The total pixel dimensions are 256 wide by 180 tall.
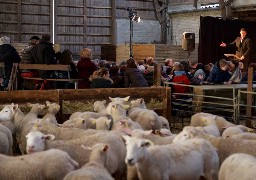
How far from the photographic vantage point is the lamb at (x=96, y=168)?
416 cm

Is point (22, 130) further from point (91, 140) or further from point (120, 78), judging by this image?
point (120, 78)

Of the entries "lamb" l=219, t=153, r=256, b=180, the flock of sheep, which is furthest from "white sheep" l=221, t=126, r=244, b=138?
"lamb" l=219, t=153, r=256, b=180

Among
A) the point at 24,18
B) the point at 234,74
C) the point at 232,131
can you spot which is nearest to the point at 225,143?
the point at 232,131

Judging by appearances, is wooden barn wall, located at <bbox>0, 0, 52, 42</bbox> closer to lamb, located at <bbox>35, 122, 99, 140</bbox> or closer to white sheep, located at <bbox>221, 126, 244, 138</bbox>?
lamb, located at <bbox>35, 122, 99, 140</bbox>

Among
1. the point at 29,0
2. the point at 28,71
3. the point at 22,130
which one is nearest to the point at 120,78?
the point at 28,71

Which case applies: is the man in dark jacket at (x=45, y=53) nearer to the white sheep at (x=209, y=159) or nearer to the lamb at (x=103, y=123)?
the lamb at (x=103, y=123)

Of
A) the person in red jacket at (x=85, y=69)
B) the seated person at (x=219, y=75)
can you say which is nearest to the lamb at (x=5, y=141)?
the person in red jacket at (x=85, y=69)

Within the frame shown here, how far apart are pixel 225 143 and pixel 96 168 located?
1.77 meters

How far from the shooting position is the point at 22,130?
22.4 ft

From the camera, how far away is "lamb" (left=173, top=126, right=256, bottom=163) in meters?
5.41

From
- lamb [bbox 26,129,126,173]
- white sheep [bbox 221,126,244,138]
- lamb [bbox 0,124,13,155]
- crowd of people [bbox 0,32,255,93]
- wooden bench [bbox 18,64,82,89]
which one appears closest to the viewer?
lamb [bbox 26,129,126,173]

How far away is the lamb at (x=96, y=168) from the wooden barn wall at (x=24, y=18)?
1472 centimetres

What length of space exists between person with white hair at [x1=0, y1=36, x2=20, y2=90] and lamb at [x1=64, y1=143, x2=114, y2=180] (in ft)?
18.9

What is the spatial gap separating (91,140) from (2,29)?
46.9 feet
